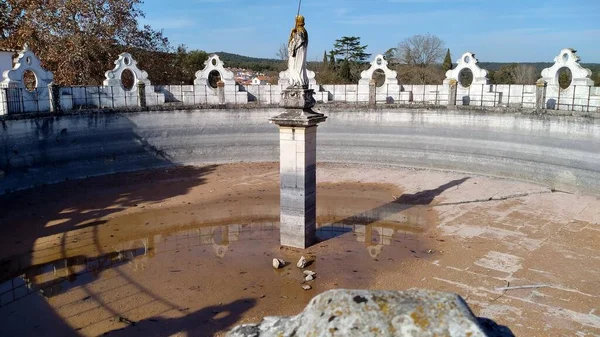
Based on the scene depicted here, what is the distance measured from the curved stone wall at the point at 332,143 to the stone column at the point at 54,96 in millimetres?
514

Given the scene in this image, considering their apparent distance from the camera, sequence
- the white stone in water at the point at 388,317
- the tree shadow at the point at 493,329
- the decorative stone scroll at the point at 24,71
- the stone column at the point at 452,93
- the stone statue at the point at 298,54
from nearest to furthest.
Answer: the white stone in water at the point at 388,317
the tree shadow at the point at 493,329
the stone statue at the point at 298,54
the decorative stone scroll at the point at 24,71
the stone column at the point at 452,93

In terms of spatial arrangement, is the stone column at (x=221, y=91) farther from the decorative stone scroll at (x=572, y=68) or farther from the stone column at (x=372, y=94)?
the decorative stone scroll at (x=572, y=68)

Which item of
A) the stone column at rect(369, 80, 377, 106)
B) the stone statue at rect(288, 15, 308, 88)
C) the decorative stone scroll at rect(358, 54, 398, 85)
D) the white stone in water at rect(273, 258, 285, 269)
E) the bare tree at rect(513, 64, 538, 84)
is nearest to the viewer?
the white stone in water at rect(273, 258, 285, 269)

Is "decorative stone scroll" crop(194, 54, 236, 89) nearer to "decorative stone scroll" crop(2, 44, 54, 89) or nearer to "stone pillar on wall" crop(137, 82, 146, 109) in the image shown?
"stone pillar on wall" crop(137, 82, 146, 109)

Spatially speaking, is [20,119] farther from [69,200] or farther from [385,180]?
[385,180]

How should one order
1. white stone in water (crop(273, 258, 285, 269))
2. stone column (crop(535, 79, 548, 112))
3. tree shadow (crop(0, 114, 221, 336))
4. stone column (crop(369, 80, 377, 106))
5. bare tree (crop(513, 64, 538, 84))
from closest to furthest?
tree shadow (crop(0, 114, 221, 336)) < white stone in water (crop(273, 258, 285, 269)) < stone column (crop(535, 79, 548, 112)) < stone column (crop(369, 80, 377, 106)) < bare tree (crop(513, 64, 538, 84))

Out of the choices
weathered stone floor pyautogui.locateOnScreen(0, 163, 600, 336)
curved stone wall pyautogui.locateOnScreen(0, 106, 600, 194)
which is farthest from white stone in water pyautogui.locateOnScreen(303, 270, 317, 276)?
curved stone wall pyautogui.locateOnScreen(0, 106, 600, 194)

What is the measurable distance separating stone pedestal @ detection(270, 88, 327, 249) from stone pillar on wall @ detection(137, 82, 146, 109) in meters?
13.5

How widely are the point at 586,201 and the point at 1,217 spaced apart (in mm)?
20273

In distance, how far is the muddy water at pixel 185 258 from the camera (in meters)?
9.87

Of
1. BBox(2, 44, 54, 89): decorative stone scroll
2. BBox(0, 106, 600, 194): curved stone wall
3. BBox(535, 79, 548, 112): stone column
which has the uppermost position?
BBox(2, 44, 54, 89): decorative stone scroll

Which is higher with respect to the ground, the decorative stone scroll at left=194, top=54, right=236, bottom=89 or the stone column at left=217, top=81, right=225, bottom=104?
the decorative stone scroll at left=194, top=54, right=236, bottom=89

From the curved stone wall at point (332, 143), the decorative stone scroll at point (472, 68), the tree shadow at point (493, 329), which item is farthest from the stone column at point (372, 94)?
the tree shadow at point (493, 329)

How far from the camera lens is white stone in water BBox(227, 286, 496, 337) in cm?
268
